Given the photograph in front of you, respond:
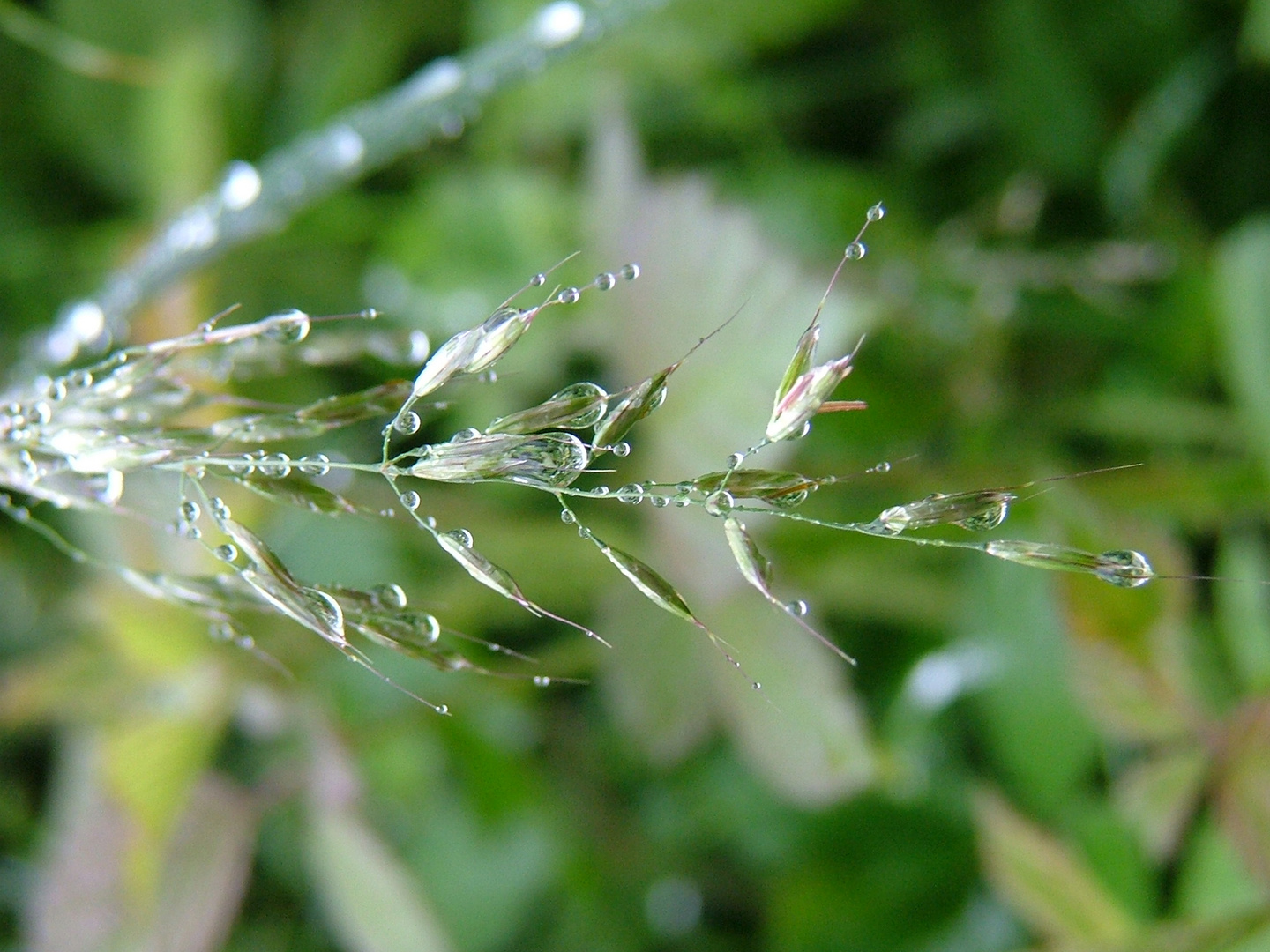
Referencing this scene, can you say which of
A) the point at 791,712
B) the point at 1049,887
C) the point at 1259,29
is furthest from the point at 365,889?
the point at 1259,29

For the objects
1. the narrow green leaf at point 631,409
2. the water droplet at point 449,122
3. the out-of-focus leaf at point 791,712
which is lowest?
the out-of-focus leaf at point 791,712

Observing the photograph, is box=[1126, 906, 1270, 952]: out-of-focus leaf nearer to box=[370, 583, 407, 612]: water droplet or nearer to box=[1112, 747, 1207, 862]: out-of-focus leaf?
box=[1112, 747, 1207, 862]: out-of-focus leaf

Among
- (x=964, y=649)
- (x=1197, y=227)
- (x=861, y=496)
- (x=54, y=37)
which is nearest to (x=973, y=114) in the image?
(x=1197, y=227)

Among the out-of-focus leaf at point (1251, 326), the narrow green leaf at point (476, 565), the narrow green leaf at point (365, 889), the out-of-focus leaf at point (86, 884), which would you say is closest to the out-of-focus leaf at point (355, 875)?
the narrow green leaf at point (365, 889)

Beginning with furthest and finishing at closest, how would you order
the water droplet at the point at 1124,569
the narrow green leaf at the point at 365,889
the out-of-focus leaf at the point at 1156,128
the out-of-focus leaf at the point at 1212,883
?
the out-of-focus leaf at the point at 1156,128 < the narrow green leaf at the point at 365,889 < the out-of-focus leaf at the point at 1212,883 < the water droplet at the point at 1124,569

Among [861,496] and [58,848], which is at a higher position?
[58,848]

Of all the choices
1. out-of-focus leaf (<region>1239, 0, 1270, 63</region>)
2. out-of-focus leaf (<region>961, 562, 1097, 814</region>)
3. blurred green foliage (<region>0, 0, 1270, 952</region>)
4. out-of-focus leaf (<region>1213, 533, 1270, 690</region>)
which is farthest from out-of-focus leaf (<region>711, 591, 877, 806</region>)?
out-of-focus leaf (<region>1239, 0, 1270, 63</region>)

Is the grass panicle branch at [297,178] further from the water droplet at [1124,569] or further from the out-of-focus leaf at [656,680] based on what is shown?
the water droplet at [1124,569]

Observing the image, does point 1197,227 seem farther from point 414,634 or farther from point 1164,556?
point 414,634
